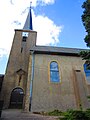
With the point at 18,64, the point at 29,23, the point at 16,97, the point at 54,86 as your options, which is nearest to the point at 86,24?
the point at 54,86

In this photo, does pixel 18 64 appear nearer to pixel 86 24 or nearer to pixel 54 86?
pixel 54 86

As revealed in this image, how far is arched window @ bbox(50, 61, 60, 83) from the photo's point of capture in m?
15.2

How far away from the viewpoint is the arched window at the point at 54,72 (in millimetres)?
15238

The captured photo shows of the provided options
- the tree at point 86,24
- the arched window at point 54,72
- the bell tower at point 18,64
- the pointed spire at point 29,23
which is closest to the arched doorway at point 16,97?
the bell tower at point 18,64

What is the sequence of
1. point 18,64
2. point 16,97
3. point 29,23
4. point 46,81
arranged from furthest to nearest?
point 29,23
point 18,64
point 16,97
point 46,81

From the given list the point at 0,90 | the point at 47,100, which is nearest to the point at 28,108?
the point at 47,100

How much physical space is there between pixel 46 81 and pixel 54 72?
1.55 metres

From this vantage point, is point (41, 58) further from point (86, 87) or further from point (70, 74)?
point (86, 87)

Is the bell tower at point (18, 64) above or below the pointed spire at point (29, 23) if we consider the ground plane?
below

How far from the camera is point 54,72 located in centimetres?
1573

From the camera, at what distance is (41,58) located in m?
16.3

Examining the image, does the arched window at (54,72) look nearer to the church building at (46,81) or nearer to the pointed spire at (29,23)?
the church building at (46,81)

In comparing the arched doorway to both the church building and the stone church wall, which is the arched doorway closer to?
the church building

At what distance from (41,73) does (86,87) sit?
16.5ft
